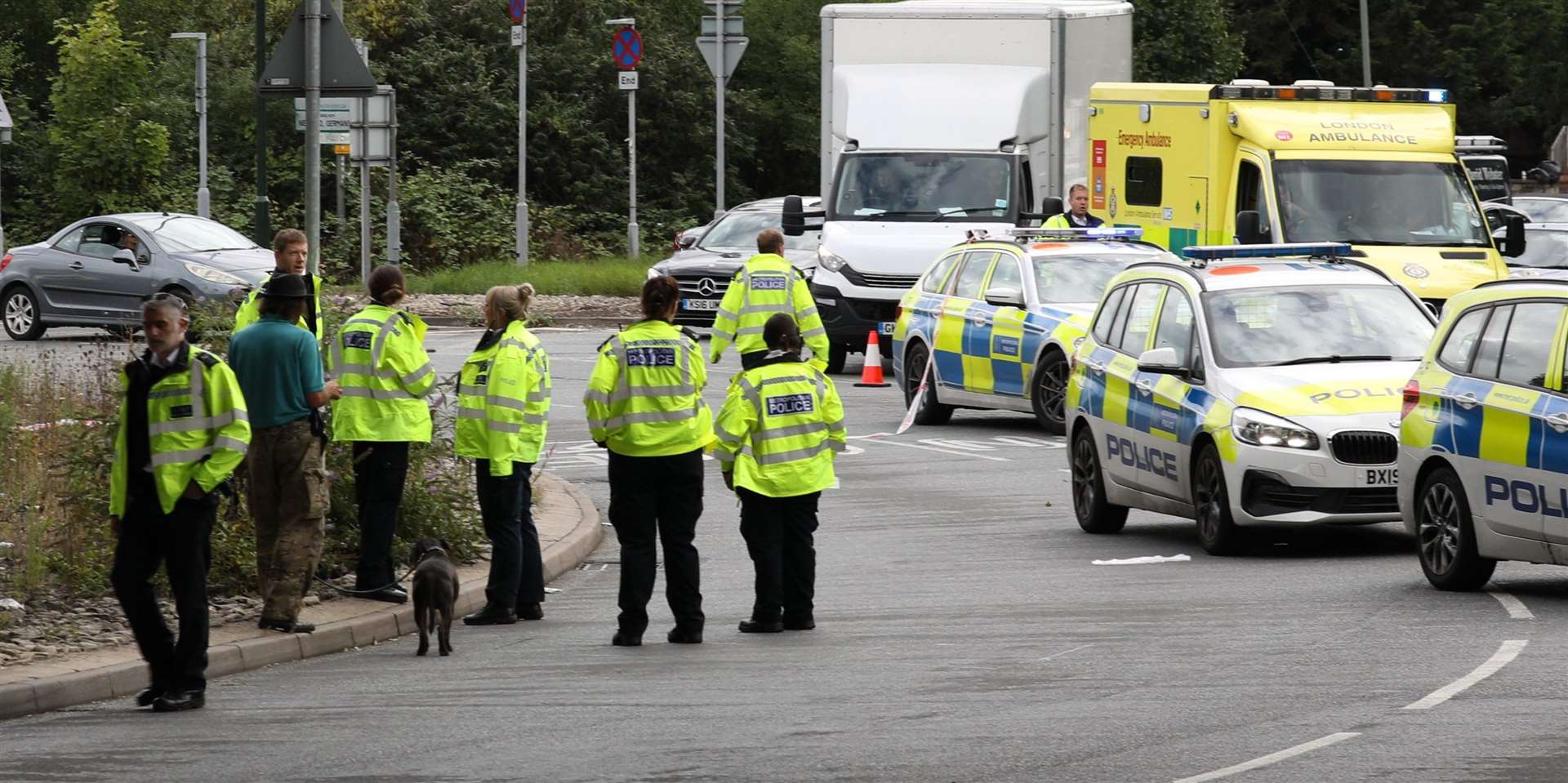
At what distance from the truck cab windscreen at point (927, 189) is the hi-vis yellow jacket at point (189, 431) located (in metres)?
17.1

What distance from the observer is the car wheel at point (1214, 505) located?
13.3m

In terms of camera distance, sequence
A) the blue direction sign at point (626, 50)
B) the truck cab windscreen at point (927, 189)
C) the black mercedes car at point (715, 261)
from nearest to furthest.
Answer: the truck cab windscreen at point (927, 189) → the black mercedes car at point (715, 261) → the blue direction sign at point (626, 50)

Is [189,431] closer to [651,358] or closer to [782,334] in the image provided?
[651,358]

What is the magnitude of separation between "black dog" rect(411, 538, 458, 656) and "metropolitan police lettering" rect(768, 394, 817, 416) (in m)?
1.64

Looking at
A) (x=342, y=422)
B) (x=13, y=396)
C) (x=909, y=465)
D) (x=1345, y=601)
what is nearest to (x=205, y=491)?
(x=342, y=422)

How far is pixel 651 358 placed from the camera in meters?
10.9

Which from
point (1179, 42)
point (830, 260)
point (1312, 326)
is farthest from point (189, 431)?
point (1179, 42)

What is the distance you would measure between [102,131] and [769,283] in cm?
3238

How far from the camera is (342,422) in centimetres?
1155

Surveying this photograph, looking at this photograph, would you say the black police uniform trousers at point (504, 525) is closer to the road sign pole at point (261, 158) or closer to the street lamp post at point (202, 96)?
the road sign pole at point (261, 158)

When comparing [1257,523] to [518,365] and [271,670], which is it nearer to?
[518,365]

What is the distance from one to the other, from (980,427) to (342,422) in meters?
10.9

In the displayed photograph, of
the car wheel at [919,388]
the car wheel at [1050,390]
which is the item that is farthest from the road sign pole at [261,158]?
the car wheel at [1050,390]

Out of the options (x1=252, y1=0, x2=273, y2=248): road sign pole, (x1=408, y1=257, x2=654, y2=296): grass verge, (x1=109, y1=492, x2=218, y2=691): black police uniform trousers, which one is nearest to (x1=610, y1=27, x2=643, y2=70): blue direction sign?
(x1=408, y1=257, x2=654, y2=296): grass verge
